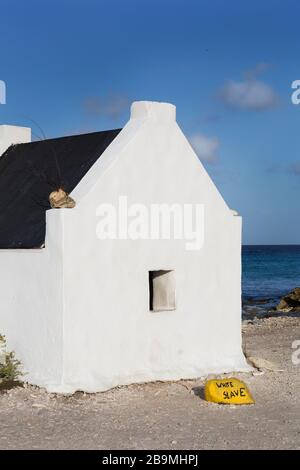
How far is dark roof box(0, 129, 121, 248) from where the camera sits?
1325 cm

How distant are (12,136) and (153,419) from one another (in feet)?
27.8

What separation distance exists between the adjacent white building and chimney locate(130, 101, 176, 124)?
0.7 inches

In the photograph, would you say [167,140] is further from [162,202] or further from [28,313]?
[28,313]

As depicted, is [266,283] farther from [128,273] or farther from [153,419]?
[153,419]

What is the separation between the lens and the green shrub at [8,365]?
41.3 ft

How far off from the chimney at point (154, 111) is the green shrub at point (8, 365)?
482 centimetres

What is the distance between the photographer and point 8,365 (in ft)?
41.4

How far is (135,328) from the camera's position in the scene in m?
12.8

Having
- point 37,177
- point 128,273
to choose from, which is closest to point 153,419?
point 128,273

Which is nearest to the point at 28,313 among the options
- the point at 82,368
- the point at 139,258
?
the point at 82,368

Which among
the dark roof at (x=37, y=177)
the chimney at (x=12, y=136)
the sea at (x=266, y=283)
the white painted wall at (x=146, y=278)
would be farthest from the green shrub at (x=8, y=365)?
the sea at (x=266, y=283)

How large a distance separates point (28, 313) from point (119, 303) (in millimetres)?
1609
